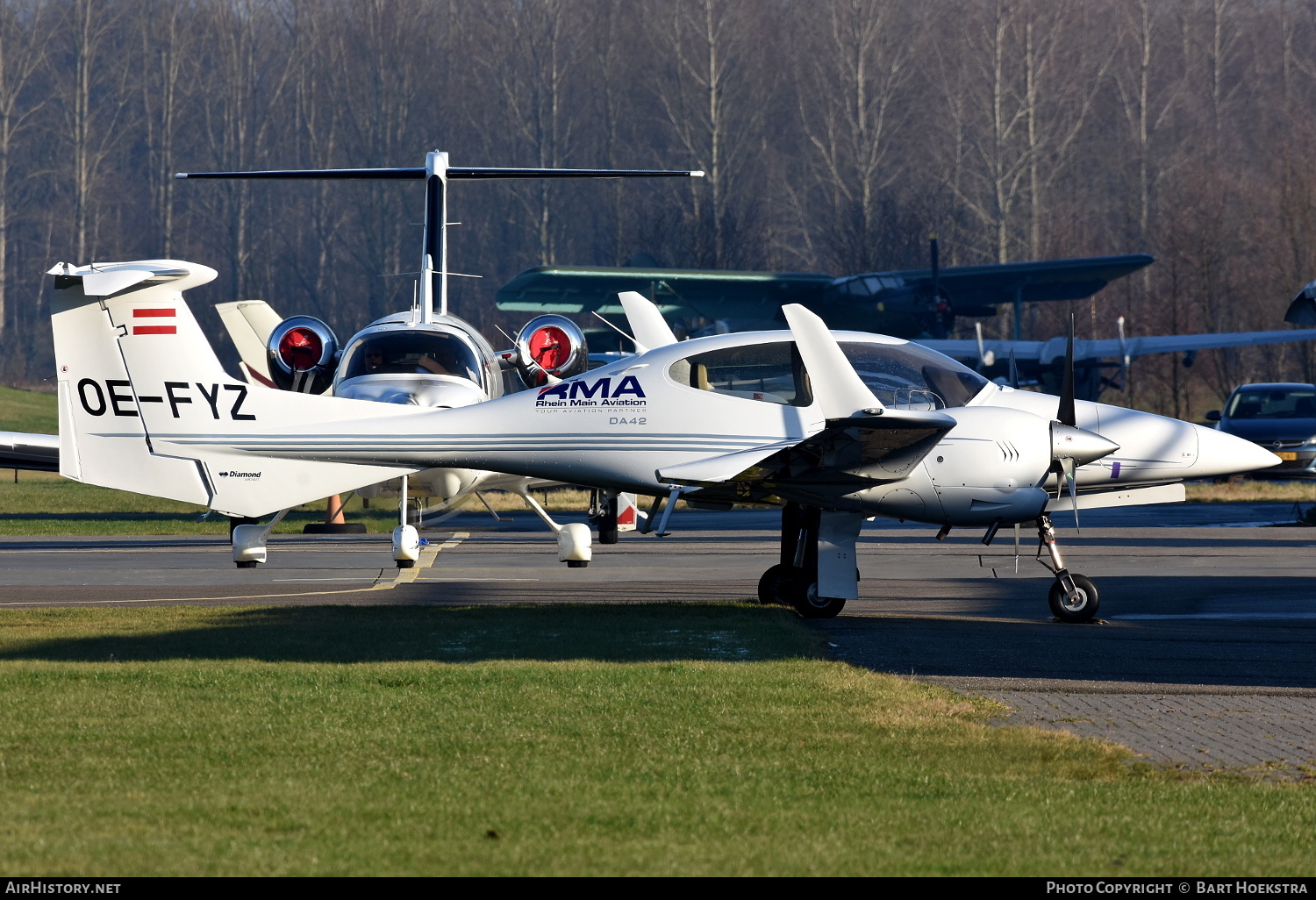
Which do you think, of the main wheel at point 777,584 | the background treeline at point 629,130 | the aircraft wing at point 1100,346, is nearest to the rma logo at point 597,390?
the main wheel at point 777,584

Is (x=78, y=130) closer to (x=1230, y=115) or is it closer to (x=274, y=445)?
(x=1230, y=115)

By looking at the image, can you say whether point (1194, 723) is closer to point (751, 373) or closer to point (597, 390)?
point (751, 373)

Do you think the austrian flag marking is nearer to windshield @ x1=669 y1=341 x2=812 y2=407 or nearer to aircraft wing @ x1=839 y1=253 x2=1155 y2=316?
windshield @ x1=669 y1=341 x2=812 y2=407

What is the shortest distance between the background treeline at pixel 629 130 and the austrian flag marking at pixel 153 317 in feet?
194

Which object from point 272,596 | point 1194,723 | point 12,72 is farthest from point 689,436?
point 12,72

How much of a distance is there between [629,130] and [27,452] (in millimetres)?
72548

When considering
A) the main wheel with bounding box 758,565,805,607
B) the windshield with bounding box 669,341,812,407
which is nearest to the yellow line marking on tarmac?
the main wheel with bounding box 758,565,805,607

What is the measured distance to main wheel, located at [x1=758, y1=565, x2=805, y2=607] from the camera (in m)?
14.1

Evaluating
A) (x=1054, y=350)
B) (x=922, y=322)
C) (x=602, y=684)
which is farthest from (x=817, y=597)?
(x=922, y=322)

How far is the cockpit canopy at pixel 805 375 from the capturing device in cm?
1336

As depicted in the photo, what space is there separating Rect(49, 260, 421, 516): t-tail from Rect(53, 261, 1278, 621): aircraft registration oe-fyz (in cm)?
2

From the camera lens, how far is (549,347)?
65.5 feet
